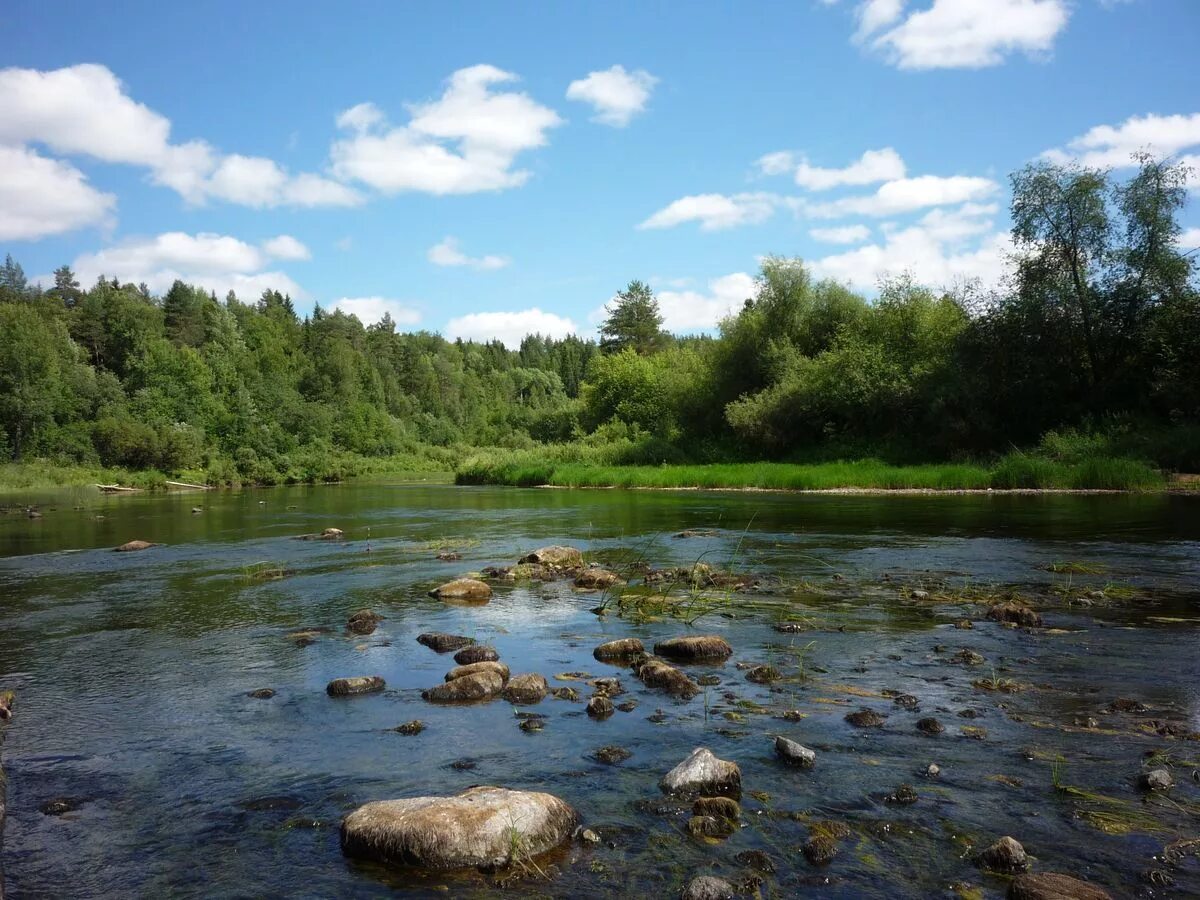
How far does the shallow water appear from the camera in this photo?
19.0 feet

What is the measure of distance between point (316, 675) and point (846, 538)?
16.7m

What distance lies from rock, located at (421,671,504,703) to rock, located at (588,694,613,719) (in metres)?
1.32

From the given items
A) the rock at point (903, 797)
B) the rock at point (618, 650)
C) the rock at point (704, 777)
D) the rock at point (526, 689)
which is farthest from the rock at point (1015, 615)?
the rock at point (704, 777)

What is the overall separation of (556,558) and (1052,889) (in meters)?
14.9

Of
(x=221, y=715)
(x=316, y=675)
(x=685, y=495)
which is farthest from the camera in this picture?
(x=685, y=495)

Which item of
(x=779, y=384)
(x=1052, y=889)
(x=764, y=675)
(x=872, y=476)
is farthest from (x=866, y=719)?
(x=779, y=384)

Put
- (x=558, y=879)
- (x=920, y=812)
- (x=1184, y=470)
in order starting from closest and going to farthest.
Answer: (x=558, y=879) < (x=920, y=812) < (x=1184, y=470)

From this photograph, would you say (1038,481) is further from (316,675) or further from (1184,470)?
(316,675)

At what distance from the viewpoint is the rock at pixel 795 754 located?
24.0 ft

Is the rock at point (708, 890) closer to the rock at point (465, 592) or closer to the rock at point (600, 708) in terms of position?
the rock at point (600, 708)

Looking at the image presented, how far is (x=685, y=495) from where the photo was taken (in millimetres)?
46688

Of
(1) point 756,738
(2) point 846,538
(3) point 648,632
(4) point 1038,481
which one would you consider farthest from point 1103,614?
(4) point 1038,481

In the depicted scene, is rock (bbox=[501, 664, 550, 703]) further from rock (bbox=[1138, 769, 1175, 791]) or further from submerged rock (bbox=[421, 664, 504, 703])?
rock (bbox=[1138, 769, 1175, 791])

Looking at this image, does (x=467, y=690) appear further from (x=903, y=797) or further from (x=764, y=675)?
(x=903, y=797)
